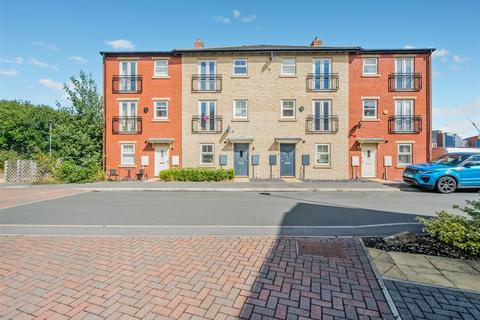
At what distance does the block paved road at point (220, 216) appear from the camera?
596 cm

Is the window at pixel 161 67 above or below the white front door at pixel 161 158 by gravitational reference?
above

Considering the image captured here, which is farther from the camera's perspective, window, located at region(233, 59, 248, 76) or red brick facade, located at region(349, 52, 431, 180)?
window, located at region(233, 59, 248, 76)

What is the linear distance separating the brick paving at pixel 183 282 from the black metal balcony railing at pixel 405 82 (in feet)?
57.5

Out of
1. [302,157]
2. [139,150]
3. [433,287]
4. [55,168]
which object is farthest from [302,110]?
[55,168]

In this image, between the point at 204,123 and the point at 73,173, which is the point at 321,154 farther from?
the point at 73,173

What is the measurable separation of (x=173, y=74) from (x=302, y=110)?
995 cm

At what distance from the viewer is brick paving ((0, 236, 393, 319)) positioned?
2789 mm

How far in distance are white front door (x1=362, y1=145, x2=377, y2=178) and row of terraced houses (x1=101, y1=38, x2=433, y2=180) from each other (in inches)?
2.6

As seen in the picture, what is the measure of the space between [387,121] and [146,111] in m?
17.7

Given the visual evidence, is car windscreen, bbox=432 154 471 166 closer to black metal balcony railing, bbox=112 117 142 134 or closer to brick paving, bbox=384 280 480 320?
brick paving, bbox=384 280 480 320

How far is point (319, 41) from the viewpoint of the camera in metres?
20.3

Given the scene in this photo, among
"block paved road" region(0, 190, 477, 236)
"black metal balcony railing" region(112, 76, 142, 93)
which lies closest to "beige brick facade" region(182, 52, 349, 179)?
"black metal balcony railing" region(112, 76, 142, 93)

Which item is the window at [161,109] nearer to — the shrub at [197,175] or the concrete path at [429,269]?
the shrub at [197,175]

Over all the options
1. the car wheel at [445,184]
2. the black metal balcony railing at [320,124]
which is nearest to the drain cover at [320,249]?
the car wheel at [445,184]
